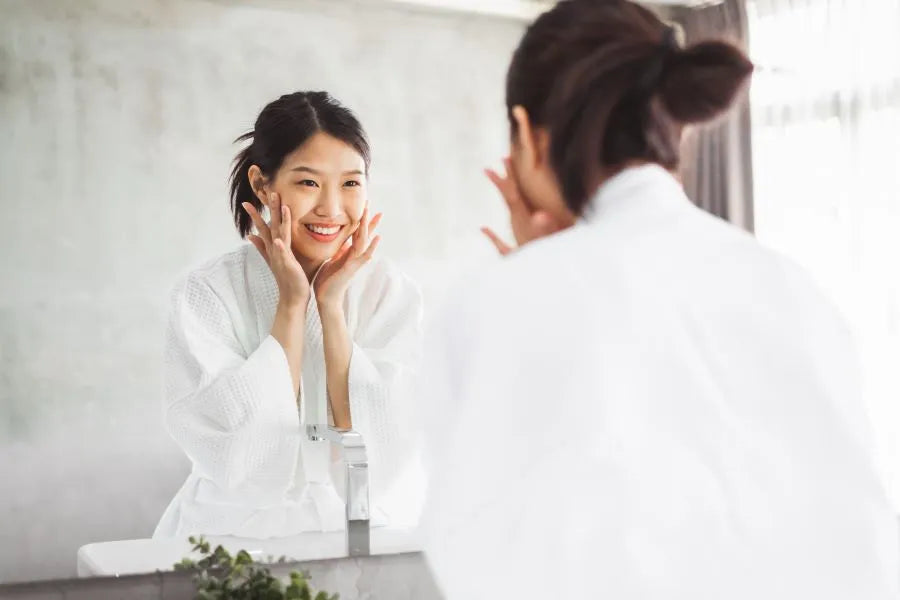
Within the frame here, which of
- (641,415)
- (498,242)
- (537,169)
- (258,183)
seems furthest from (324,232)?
(641,415)

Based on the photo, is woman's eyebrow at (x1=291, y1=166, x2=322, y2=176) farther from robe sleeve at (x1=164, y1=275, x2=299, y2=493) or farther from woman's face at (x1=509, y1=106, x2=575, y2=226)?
woman's face at (x1=509, y1=106, x2=575, y2=226)

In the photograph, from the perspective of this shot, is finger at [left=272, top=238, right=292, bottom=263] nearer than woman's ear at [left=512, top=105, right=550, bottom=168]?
No

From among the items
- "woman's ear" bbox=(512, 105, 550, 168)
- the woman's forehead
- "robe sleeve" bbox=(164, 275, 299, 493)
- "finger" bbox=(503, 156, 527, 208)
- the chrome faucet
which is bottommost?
the chrome faucet

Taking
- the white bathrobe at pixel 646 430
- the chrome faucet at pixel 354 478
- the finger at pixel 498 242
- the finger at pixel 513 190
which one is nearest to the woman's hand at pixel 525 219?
the finger at pixel 513 190

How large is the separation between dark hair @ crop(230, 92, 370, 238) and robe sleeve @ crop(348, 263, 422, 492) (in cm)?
18

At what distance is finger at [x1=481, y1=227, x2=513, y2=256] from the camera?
4.40 ft

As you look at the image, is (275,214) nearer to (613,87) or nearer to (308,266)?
(308,266)

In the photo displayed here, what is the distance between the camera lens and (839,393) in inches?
30.1

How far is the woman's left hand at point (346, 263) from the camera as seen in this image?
4.42ft

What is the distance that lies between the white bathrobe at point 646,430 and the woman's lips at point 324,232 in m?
0.61

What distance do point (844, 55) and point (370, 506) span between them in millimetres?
1321

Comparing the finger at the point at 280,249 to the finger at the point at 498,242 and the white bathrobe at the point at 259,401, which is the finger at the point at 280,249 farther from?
the finger at the point at 498,242

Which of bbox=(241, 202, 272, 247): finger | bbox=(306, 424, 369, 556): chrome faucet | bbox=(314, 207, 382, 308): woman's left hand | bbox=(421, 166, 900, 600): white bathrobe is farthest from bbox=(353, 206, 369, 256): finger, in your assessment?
bbox=(421, 166, 900, 600): white bathrobe

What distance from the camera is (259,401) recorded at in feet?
4.26
